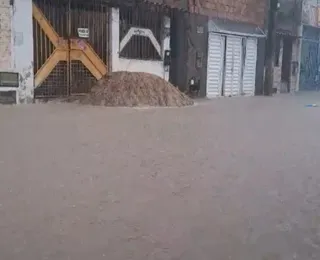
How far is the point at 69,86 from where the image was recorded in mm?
11961

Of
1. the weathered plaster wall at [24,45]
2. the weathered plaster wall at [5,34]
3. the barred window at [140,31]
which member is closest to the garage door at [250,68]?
the barred window at [140,31]

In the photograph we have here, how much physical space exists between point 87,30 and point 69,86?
1.51 m

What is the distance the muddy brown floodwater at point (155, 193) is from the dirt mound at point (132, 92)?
3.38 meters

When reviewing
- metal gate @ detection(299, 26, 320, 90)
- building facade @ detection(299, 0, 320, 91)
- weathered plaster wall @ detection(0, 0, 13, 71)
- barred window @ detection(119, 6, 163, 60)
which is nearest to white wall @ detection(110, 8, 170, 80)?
barred window @ detection(119, 6, 163, 60)

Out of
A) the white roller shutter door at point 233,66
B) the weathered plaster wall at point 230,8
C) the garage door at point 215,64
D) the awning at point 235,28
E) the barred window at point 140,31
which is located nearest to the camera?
the barred window at point 140,31

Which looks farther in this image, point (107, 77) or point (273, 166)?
point (107, 77)

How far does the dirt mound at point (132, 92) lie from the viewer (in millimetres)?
11062

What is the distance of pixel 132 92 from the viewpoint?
1130cm

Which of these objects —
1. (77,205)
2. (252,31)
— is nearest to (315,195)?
(77,205)

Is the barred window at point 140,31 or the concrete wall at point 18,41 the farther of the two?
the barred window at point 140,31

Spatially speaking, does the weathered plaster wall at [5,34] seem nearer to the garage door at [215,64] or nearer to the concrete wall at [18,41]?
the concrete wall at [18,41]

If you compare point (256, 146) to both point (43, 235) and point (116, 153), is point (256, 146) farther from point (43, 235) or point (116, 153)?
point (43, 235)

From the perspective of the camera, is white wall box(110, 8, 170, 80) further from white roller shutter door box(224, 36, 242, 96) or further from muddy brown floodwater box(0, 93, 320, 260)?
muddy brown floodwater box(0, 93, 320, 260)

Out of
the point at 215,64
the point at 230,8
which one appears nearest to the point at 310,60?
the point at 230,8
